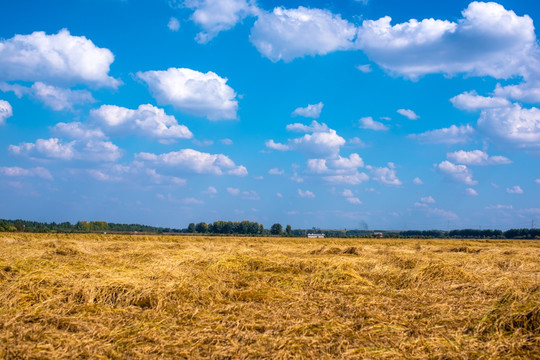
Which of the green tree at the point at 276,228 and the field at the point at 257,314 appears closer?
the field at the point at 257,314

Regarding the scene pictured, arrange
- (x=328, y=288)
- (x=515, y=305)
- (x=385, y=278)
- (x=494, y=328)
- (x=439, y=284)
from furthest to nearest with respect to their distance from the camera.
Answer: (x=385, y=278) → (x=439, y=284) → (x=328, y=288) → (x=515, y=305) → (x=494, y=328)

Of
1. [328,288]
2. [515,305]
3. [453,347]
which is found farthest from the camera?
[328,288]

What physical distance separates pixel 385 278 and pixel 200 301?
4.51 metres

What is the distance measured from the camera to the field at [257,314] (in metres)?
4.35

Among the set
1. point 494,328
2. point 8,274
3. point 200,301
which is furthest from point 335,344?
point 8,274

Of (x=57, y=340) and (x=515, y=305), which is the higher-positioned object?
(x=515, y=305)

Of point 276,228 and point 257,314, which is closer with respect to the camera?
point 257,314

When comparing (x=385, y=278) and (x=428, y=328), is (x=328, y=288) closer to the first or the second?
(x=385, y=278)

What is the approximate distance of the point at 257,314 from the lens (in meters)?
5.74

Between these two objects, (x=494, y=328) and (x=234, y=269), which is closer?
(x=494, y=328)

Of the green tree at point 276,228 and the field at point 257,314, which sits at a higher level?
the field at point 257,314

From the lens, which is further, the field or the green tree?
the green tree

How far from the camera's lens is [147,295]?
6.46 metres

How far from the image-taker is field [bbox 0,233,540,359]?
4.35 meters
